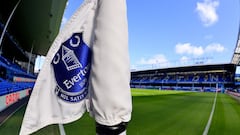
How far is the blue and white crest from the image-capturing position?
4.42 feet

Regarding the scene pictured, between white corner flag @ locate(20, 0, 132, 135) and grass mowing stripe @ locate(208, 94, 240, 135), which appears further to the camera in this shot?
grass mowing stripe @ locate(208, 94, 240, 135)

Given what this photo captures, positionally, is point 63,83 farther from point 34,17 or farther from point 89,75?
point 34,17

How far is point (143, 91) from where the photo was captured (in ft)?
154

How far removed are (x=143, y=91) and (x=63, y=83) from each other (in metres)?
46.1

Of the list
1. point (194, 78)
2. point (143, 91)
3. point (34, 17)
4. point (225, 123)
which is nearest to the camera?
point (225, 123)

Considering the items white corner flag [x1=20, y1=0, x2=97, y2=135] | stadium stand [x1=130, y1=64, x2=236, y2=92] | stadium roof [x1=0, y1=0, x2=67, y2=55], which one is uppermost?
stadium roof [x1=0, y1=0, x2=67, y2=55]

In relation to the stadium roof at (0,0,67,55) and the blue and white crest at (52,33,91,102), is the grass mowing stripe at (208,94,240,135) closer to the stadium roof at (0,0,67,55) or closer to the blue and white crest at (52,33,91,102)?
the blue and white crest at (52,33,91,102)

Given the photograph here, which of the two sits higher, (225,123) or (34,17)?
(34,17)

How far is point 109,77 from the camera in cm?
127

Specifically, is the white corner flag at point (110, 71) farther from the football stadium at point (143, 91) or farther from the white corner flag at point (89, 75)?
the football stadium at point (143, 91)

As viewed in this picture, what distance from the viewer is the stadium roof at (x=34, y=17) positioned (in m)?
20.5

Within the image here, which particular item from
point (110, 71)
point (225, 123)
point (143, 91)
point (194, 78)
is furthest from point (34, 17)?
point (194, 78)

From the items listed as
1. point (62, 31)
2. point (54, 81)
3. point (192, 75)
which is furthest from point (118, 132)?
point (192, 75)

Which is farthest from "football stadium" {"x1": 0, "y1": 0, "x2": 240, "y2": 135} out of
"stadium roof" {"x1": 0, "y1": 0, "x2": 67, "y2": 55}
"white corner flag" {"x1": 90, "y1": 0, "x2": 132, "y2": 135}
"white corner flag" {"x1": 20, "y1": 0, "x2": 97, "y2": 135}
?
"white corner flag" {"x1": 20, "y1": 0, "x2": 97, "y2": 135}
